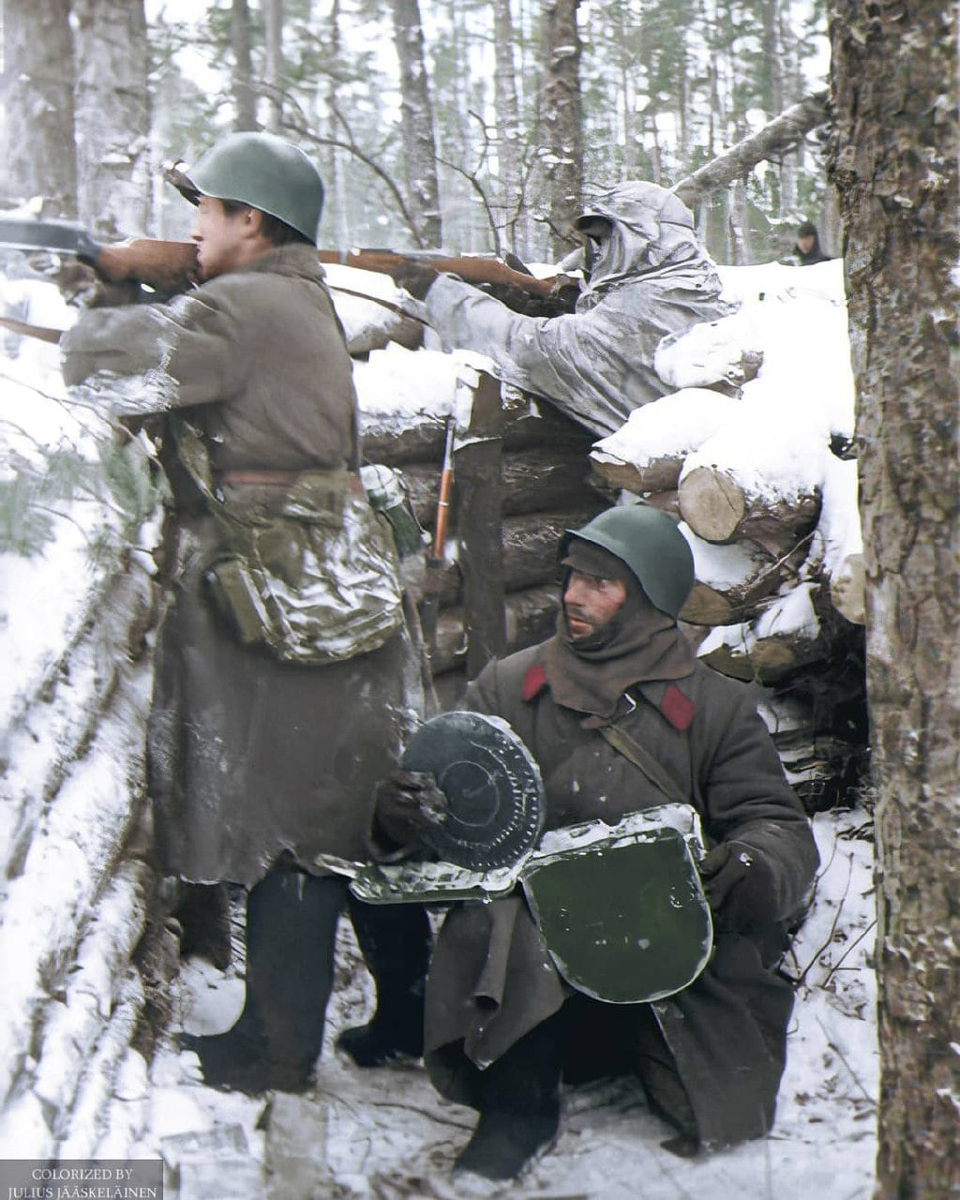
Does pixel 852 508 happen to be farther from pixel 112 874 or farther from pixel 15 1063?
pixel 15 1063

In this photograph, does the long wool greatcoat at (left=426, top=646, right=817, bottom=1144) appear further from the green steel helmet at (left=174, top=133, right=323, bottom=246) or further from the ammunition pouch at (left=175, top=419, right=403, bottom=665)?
the green steel helmet at (left=174, top=133, right=323, bottom=246)

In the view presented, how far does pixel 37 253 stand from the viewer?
8.67 ft

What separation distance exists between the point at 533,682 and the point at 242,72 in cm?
153

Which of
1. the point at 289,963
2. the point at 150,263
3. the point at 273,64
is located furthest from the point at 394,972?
the point at 273,64

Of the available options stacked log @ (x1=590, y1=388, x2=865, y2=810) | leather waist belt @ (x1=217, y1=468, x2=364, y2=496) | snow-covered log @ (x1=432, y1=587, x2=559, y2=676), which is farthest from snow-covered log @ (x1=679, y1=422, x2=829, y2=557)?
leather waist belt @ (x1=217, y1=468, x2=364, y2=496)

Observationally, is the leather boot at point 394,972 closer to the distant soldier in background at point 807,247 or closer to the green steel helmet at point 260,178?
the green steel helmet at point 260,178

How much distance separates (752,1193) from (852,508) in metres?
1.79

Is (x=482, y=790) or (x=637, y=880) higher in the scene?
(x=482, y=790)

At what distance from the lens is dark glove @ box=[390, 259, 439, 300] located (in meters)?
3.52

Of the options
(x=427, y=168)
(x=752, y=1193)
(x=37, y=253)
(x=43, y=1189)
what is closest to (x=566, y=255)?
(x=427, y=168)

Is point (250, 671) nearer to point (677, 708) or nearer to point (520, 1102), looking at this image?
point (677, 708)

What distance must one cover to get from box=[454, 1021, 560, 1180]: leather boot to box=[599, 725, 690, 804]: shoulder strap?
520 millimetres

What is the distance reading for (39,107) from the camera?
2.83m

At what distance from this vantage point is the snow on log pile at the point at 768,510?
141 inches
